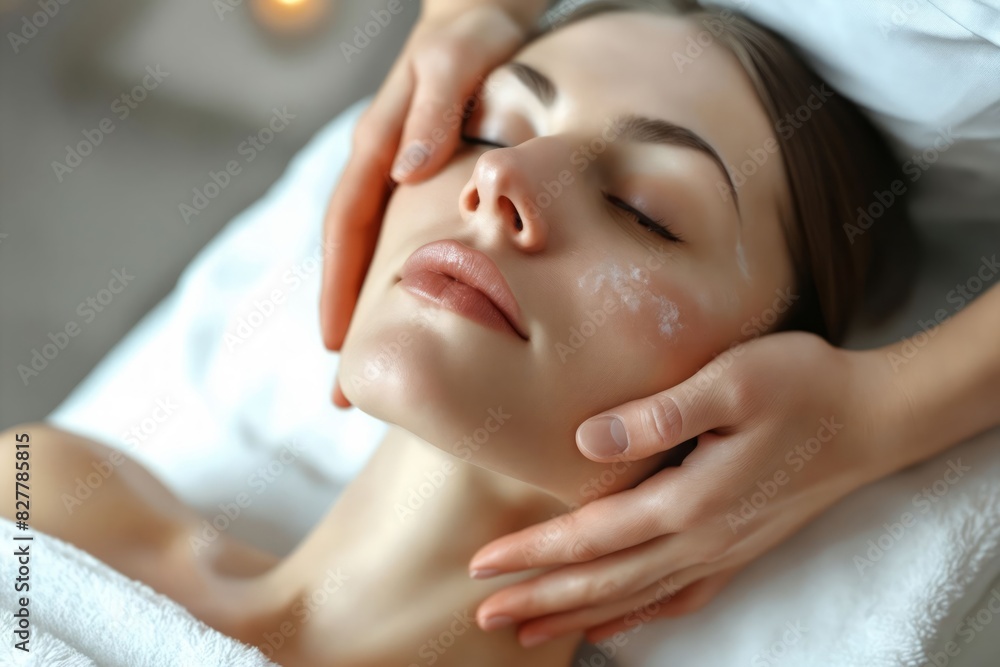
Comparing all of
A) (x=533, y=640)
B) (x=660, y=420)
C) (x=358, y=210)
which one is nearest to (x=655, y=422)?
(x=660, y=420)

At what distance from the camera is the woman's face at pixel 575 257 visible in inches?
31.1

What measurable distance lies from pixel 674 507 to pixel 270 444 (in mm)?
721

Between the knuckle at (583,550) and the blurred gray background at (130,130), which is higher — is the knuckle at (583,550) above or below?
below

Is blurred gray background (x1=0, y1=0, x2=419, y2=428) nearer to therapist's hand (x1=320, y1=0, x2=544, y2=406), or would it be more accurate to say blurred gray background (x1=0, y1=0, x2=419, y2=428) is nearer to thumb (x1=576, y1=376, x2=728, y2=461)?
therapist's hand (x1=320, y1=0, x2=544, y2=406)

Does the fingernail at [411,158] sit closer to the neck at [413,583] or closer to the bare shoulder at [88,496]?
the neck at [413,583]

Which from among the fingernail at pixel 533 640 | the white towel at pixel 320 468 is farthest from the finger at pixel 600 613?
the white towel at pixel 320 468

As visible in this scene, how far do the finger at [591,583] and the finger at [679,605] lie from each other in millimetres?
78

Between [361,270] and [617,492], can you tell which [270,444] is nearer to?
[361,270]

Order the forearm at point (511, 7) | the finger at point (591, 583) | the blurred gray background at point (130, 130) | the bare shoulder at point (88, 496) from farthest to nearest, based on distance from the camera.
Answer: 1. the blurred gray background at point (130, 130)
2. the forearm at point (511, 7)
3. the bare shoulder at point (88, 496)
4. the finger at point (591, 583)

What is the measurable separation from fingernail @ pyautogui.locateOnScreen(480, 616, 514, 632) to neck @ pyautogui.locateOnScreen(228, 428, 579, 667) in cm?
2

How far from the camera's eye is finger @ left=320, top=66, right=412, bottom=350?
1041 millimetres

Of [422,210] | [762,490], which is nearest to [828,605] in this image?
[762,490]

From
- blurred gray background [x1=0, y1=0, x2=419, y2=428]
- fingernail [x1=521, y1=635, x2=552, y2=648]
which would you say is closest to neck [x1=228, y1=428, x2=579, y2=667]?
fingernail [x1=521, y1=635, x2=552, y2=648]

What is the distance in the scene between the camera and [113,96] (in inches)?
67.2
